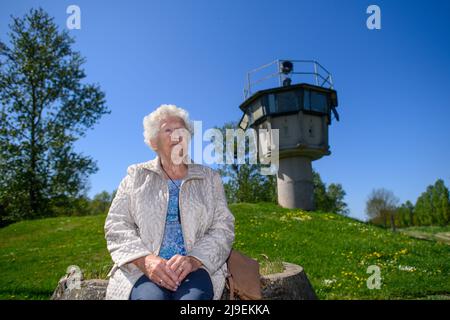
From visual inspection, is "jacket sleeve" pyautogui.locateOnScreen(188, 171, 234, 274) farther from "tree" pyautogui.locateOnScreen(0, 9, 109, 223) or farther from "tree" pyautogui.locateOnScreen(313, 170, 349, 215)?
"tree" pyautogui.locateOnScreen(313, 170, 349, 215)

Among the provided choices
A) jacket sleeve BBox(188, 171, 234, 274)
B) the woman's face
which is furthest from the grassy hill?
the woman's face

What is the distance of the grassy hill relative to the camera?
831cm

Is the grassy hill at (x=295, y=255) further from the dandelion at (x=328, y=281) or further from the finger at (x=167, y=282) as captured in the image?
the finger at (x=167, y=282)

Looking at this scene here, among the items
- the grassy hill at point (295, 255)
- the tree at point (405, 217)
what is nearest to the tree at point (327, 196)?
Answer: the tree at point (405, 217)

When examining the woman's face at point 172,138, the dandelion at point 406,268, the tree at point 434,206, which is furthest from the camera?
the tree at point 434,206

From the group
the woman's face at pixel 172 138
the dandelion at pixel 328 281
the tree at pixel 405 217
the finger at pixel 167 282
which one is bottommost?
the tree at pixel 405 217

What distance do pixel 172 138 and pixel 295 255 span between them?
916 centimetres

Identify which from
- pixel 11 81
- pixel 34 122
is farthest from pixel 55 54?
pixel 34 122

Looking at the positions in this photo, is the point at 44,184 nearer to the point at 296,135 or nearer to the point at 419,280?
the point at 296,135

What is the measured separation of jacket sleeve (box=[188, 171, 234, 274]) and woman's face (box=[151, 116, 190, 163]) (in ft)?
1.82

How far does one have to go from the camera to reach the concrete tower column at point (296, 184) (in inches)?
1088

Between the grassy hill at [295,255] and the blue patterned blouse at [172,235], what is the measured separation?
1.53m

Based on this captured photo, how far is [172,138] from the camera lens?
13.6ft
